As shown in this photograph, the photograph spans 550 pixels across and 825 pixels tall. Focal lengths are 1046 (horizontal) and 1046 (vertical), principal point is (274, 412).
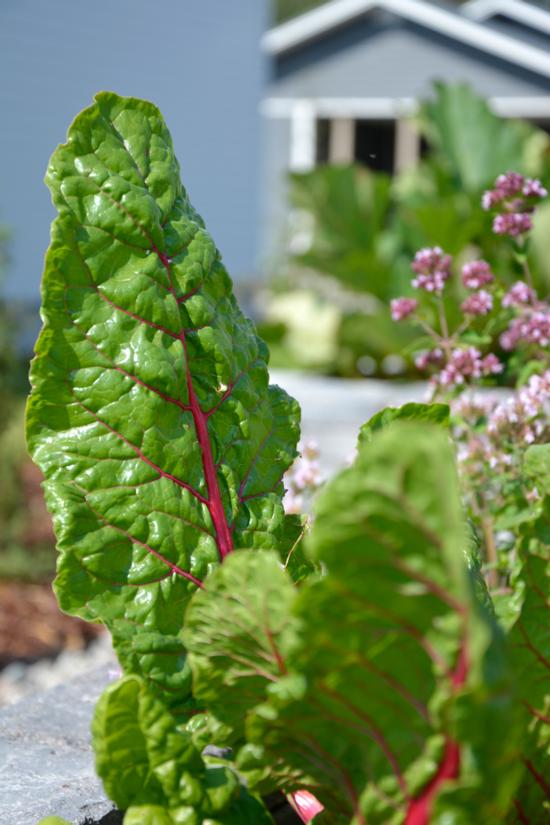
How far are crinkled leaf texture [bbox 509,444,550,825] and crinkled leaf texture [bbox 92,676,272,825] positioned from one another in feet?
1.02

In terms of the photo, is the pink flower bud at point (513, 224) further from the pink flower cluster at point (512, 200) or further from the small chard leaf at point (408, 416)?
the small chard leaf at point (408, 416)

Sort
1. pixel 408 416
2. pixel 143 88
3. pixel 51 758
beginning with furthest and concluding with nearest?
pixel 143 88
pixel 51 758
pixel 408 416

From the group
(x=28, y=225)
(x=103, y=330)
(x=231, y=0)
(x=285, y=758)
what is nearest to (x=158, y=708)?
(x=285, y=758)

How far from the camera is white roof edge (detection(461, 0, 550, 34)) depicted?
54.2 feet

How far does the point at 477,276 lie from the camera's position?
1.84 meters

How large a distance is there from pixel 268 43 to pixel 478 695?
18.1m

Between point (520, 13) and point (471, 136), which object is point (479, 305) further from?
point (520, 13)

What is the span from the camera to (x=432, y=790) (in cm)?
81

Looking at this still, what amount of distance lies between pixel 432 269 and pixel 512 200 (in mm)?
188

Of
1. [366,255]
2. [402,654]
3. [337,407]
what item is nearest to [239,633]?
[402,654]

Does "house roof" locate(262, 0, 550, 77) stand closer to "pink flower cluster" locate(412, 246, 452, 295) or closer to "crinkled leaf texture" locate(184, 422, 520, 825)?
"pink flower cluster" locate(412, 246, 452, 295)

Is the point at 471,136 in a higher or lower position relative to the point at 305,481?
higher

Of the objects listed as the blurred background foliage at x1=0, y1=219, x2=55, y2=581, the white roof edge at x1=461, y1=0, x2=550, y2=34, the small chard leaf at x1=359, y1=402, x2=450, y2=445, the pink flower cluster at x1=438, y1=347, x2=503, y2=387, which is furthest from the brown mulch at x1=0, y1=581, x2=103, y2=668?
the white roof edge at x1=461, y1=0, x2=550, y2=34

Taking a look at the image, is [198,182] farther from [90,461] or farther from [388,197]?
[90,461]
